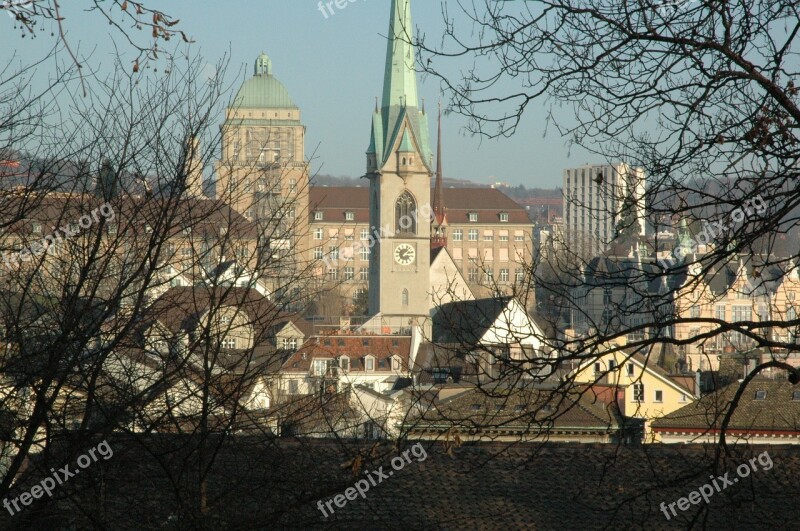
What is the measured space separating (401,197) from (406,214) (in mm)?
1205

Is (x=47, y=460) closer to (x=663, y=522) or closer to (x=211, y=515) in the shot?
(x=211, y=515)

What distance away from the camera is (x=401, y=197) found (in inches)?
2965

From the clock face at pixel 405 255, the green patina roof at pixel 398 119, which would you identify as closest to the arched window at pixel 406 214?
the clock face at pixel 405 255

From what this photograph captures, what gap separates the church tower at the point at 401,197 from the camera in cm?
7481

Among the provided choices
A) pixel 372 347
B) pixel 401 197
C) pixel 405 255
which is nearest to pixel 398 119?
pixel 401 197

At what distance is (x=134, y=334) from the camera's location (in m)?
9.35

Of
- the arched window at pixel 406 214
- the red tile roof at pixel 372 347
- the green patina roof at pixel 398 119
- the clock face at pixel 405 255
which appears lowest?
the red tile roof at pixel 372 347

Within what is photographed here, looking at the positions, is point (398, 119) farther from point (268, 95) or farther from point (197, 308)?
point (197, 308)

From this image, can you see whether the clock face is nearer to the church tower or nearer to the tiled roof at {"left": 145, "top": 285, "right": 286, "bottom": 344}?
the church tower

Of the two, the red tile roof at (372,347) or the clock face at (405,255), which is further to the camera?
the clock face at (405,255)

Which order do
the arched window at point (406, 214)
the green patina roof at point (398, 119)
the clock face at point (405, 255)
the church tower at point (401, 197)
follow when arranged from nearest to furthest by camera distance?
the green patina roof at point (398, 119)
the church tower at point (401, 197)
the arched window at point (406, 214)
the clock face at point (405, 255)

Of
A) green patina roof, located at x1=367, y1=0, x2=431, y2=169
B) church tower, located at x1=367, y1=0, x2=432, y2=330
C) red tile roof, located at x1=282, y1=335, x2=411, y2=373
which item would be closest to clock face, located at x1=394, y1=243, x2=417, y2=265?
church tower, located at x1=367, y1=0, x2=432, y2=330

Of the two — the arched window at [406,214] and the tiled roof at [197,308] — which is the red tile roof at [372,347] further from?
the tiled roof at [197,308]

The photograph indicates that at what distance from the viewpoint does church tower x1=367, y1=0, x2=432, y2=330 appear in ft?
245
